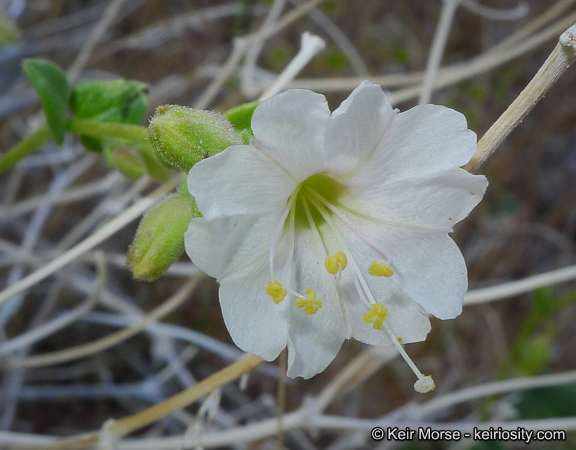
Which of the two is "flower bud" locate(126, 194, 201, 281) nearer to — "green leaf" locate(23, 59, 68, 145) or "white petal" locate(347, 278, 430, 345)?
"white petal" locate(347, 278, 430, 345)

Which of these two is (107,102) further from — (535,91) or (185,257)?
(185,257)

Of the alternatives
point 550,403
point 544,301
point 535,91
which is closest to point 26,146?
point 535,91

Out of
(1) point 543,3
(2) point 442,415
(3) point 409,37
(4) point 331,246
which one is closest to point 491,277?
(2) point 442,415

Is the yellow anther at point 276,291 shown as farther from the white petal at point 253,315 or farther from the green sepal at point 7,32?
the green sepal at point 7,32

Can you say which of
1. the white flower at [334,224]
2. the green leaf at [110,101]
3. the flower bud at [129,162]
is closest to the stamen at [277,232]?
the white flower at [334,224]

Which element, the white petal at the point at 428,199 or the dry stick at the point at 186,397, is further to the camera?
the dry stick at the point at 186,397
